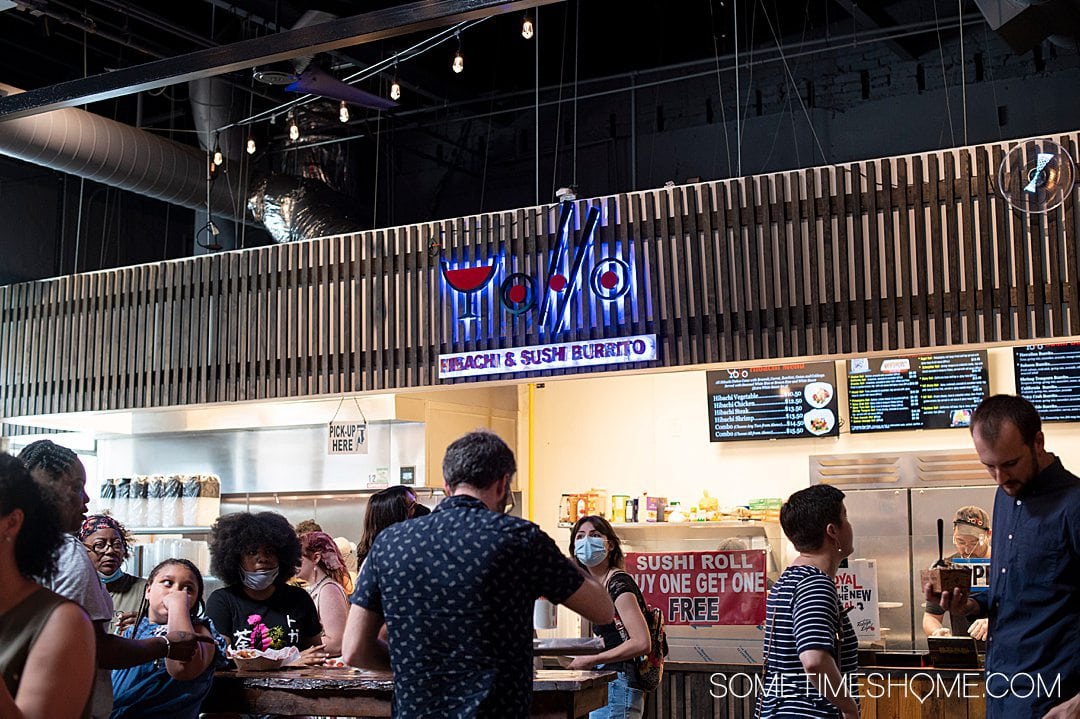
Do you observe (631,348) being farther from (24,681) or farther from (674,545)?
(24,681)

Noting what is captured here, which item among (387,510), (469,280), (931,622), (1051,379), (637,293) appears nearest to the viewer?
(387,510)

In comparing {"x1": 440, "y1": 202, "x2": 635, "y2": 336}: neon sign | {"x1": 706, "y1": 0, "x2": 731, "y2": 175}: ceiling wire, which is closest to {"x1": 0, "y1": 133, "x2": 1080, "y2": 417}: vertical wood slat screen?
{"x1": 440, "y1": 202, "x2": 635, "y2": 336}: neon sign

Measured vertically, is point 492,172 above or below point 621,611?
above

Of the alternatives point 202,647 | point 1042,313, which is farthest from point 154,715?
point 1042,313

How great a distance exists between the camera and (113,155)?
8.32 metres

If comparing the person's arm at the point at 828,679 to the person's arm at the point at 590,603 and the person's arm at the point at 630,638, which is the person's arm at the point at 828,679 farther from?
the person's arm at the point at 630,638

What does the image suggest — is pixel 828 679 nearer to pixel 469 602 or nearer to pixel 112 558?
pixel 469 602

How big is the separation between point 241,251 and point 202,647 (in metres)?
5.18

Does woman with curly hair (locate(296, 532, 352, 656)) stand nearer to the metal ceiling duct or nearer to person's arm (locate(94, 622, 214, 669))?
person's arm (locate(94, 622, 214, 669))

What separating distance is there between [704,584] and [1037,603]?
4.12m

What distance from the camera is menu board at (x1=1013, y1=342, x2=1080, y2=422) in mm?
8406

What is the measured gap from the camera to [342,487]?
30.9ft

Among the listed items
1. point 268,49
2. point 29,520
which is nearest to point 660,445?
point 268,49

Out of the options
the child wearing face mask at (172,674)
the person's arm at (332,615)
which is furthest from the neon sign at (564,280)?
the child wearing face mask at (172,674)
